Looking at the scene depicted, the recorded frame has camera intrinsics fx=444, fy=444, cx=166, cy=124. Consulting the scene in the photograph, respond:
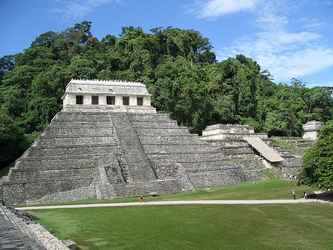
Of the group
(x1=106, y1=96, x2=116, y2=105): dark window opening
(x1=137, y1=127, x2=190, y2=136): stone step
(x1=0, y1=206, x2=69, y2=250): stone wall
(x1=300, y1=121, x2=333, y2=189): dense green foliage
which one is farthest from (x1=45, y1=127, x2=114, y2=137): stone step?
(x1=0, y1=206, x2=69, y2=250): stone wall

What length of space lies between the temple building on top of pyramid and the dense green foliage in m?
20.5

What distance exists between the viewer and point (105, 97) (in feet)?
146

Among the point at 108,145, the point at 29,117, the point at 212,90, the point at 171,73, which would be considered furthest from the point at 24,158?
the point at 212,90

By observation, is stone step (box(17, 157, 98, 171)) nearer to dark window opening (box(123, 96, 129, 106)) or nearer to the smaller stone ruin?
dark window opening (box(123, 96, 129, 106))

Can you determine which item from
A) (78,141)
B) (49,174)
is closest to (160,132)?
(78,141)

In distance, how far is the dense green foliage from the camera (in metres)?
27.3

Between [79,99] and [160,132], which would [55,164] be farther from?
[79,99]

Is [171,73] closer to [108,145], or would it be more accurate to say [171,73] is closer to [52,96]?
[52,96]

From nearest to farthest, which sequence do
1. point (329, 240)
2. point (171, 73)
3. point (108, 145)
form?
point (329, 240) < point (108, 145) < point (171, 73)

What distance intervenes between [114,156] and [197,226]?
58.3ft

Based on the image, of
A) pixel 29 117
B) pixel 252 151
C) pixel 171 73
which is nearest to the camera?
pixel 252 151

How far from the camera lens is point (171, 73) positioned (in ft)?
197

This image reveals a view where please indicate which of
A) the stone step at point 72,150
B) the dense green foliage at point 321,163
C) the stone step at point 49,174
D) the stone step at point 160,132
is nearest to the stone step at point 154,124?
the stone step at point 160,132

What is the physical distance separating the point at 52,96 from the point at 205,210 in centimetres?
3642
